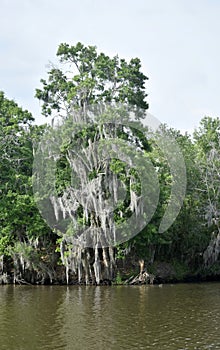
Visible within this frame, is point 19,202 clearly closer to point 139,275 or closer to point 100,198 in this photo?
point 100,198

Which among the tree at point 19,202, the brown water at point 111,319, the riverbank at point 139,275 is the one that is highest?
the tree at point 19,202

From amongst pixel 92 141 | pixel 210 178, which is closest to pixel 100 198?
pixel 92 141

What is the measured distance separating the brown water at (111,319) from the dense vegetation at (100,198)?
2852 millimetres

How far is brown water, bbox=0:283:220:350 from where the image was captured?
1173 centimetres

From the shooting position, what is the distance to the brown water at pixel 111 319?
38.5 feet

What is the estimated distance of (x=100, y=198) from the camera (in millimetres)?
23344

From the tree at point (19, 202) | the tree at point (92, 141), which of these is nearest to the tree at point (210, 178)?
the tree at point (92, 141)

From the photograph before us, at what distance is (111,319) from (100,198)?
9441 mm

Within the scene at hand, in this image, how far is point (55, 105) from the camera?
87.4ft

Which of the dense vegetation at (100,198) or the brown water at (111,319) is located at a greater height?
the dense vegetation at (100,198)

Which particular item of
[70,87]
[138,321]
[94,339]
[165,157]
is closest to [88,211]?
[165,157]

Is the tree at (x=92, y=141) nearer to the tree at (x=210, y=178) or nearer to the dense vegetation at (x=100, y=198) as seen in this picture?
the dense vegetation at (x=100, y=198)

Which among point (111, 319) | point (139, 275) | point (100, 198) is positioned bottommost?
point (111, 319)

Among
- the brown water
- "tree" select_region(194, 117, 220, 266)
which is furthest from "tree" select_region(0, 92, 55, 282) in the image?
"tree" select_region(194, 117, 220, 266)
